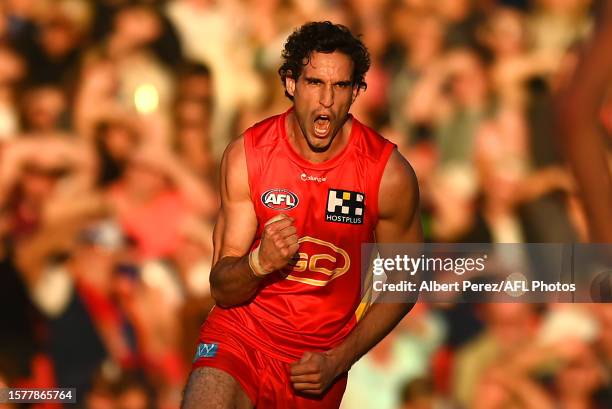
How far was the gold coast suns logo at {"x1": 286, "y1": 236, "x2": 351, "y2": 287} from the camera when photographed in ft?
14.2

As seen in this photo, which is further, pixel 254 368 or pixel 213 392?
pixel 254 368

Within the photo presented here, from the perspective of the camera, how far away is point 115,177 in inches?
251

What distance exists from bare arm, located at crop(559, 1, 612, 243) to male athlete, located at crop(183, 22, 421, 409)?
228 cm

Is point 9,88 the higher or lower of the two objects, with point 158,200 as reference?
higher

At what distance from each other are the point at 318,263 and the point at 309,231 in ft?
0.45

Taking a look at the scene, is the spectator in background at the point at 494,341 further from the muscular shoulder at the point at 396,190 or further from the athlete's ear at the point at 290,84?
the athlete's ear at the point at 290,84

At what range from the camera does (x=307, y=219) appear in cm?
433

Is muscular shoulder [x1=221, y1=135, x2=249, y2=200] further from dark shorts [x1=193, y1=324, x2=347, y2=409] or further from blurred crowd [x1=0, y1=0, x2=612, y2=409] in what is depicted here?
blurred crowd [x1=0, y1=0, x2=612, y2=409]

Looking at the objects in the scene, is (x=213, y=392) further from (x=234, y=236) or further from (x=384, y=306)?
(x=384, y=306)

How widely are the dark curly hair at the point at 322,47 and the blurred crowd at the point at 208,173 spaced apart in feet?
6.28

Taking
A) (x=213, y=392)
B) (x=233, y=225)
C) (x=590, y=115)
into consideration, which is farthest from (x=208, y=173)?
(x=213, y=392)

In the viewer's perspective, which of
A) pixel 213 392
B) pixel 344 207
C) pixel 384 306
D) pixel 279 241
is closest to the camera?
pixel 279 241

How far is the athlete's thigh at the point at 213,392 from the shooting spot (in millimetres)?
3984

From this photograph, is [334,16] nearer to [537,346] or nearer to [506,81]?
[506,81]
